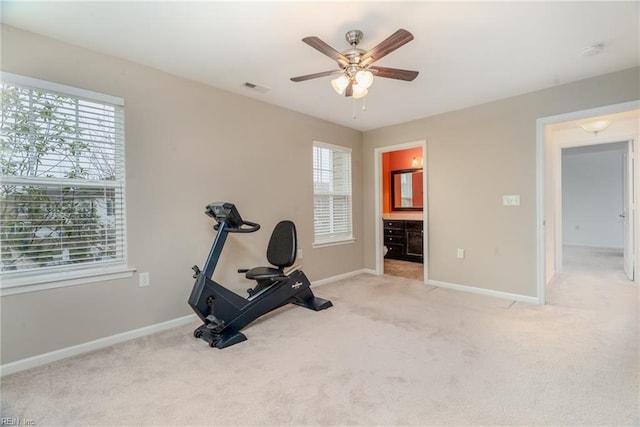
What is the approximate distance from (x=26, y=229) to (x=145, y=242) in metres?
0.76

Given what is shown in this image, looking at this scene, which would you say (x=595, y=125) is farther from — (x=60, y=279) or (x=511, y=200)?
(x=60, y=279)

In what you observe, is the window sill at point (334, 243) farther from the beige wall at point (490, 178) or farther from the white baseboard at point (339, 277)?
the beige wall at point (490, 178)

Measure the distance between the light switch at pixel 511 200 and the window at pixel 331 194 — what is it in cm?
210

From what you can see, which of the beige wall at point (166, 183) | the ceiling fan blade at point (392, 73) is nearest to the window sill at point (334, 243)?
the beige wall at point (166, 183)

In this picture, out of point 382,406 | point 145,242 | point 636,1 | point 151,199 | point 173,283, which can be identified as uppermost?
point 636,1

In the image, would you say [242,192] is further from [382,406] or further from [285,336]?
[382,406]

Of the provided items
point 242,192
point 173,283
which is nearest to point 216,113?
point 242,192

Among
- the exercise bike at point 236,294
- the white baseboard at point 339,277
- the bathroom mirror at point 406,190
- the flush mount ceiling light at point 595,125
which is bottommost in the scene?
the white baseboard at point 339,277

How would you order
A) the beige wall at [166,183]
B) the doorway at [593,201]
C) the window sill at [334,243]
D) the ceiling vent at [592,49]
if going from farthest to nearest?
the doorway at [593,201], the window sill at [334,243], the ceiling vent at [592,49], the beige wall at [166,183]

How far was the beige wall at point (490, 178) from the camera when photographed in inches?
125

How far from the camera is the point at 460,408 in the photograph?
164 centimetres

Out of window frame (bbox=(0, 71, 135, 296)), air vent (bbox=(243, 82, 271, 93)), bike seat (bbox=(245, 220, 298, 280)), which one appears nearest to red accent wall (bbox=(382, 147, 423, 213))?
bike seat (bbox=(245, 220, 298, 280))

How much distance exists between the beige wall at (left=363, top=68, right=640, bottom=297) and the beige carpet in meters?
0.78

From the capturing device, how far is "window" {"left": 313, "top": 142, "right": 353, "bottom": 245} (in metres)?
4.30
